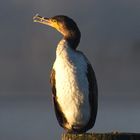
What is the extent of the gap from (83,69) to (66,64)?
0.25m

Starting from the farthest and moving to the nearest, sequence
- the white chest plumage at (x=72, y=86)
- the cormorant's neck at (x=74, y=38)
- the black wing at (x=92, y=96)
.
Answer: the cormorant's neck at (x=74, y=38), the black wing at (x=92, y=96), the white chest plumage at (x=72, y=86)

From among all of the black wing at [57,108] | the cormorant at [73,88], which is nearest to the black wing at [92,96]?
the cormorant at [73,88]

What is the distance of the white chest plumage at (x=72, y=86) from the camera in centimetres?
698

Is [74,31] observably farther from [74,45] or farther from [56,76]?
[56,76]

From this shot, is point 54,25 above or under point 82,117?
above

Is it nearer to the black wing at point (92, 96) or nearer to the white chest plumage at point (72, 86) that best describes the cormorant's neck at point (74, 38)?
the white chest plumage at point (72, 86)

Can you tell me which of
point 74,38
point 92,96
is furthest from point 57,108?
point 74,38

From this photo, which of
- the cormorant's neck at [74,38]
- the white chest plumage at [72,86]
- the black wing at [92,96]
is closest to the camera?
the white chest plumage at [72,86]

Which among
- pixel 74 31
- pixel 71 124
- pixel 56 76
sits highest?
pixel 74 31

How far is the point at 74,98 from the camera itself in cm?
699

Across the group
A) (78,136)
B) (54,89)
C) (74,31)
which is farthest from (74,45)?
(78,136)

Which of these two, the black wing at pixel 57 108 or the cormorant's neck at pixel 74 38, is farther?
the cormorant's neck at pixel 74 38

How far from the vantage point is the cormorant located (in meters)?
7.00

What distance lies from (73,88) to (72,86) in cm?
3
